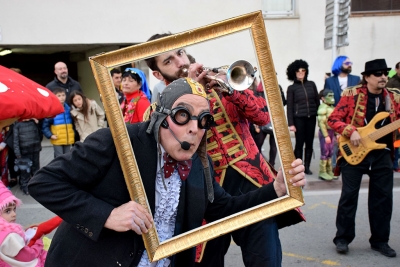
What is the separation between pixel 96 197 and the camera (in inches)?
69.3

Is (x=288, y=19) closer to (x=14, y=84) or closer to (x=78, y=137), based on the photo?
(x=14, y=84)

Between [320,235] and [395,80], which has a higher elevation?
[395,80]

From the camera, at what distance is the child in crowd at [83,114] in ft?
23.9

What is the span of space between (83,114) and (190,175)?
568cm

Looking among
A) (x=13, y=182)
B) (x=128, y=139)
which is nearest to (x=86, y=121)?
(x=13, y=182)

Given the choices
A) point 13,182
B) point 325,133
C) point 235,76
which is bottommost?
point 13,182

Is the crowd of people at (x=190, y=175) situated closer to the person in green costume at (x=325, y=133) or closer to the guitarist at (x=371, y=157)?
the guitarist at (x=371, y=157)

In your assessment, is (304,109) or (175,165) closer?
(175,165)

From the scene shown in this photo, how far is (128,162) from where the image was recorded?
1.71 metres

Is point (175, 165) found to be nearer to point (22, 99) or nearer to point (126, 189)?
point (126, 189)

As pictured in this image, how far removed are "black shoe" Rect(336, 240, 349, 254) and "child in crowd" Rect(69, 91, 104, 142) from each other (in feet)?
14.2

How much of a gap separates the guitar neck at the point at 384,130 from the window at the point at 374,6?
859 centimetres

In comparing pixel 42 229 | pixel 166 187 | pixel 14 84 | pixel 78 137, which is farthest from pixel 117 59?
pixel 78 137

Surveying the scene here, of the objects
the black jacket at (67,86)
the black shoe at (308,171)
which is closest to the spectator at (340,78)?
the black shoe at (308,171)
